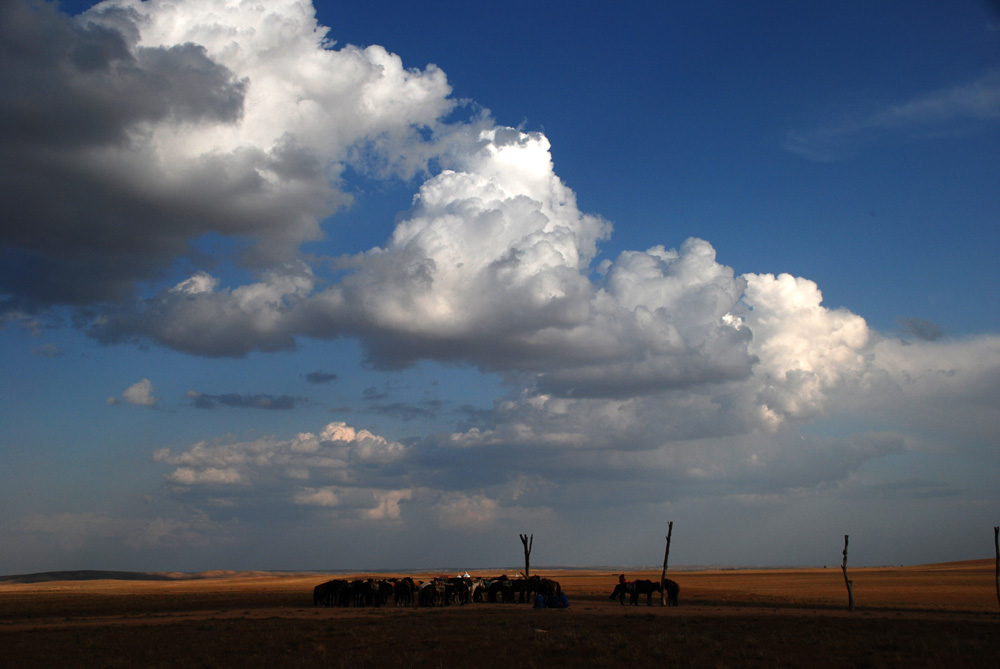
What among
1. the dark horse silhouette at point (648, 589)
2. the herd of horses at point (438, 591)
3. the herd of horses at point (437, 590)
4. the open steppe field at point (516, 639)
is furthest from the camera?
the herd of horses at point (437, 590)

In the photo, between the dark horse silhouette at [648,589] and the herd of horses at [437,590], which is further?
the herd of horses at [437,590]

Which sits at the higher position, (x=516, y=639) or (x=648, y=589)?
(x=516, y=639)

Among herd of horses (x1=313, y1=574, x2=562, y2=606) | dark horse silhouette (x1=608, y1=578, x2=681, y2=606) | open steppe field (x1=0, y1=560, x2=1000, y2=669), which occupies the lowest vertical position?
herd of horses (x1=313, y1=574, x2=562, y2=606)

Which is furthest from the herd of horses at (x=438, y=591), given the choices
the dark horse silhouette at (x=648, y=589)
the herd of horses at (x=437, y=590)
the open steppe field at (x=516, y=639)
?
the open steppe field at (x=516, y=639)

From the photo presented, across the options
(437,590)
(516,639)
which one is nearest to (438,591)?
(437,590)

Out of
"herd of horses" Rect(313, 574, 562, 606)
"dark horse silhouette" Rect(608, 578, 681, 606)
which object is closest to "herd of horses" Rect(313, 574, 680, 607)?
"herd of horses" Rect(313, 574, 562, 606)

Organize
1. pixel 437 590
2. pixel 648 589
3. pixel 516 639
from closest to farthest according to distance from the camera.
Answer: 1. pixel 516 639
2. pixel 648 589
3. pixel 437 590

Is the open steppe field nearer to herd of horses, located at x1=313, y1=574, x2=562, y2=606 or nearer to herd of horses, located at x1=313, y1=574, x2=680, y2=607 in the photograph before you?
herd of horses, located at x1=313, y1=574, x2=680, y2=607

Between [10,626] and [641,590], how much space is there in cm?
3643

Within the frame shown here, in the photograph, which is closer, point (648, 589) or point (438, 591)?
point (648, 589)

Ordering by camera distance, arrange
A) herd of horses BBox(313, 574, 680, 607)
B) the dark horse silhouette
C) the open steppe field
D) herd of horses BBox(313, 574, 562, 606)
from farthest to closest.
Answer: herd of horses BBox(313, 574, 562, 606) → herd of horses BBox(313, 574, 680, 607) → the dark horse silhouette → the open steppe field

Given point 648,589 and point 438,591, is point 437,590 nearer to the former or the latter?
point 438,591

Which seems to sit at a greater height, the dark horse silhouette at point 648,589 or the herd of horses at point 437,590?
the dark horse silhouette at point 648,589

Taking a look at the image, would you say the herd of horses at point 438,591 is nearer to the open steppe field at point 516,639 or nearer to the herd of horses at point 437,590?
the herd of horses at point 437,590
